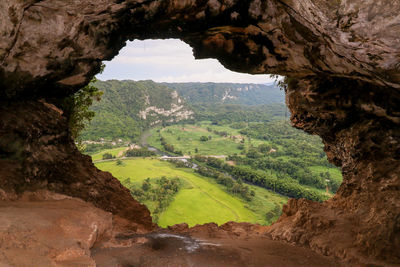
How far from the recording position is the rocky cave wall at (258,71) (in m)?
7.31

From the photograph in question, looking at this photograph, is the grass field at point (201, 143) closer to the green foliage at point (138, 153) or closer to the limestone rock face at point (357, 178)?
the green foliage at point (138, 153)

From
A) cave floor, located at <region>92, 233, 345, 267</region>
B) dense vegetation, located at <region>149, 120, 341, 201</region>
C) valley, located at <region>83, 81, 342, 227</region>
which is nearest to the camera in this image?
cave floor, located at <region>92, 233, 345, 267</region>

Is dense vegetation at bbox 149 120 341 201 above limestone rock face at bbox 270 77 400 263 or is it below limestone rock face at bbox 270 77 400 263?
below

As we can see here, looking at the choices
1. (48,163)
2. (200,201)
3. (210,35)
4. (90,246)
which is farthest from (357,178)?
(200,201)

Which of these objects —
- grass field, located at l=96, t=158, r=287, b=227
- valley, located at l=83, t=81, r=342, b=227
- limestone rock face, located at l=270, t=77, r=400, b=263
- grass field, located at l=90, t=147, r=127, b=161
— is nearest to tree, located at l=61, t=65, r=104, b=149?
limestone rock face, located at l=270, t=77, r=400, b=263

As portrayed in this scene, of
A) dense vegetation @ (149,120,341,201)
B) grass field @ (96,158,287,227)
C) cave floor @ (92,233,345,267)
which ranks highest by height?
cave floor @ (92,233,345,267)

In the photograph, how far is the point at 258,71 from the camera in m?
12.5

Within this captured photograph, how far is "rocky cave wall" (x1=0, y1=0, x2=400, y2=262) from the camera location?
24.0 ft

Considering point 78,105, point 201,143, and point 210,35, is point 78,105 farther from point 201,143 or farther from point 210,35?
point 201,143

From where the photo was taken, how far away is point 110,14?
9492 mm

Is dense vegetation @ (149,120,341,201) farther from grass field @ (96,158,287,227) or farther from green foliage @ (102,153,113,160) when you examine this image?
green foliage @ (102,153,113,160)

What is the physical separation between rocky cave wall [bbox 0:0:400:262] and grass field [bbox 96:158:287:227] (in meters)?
56.4

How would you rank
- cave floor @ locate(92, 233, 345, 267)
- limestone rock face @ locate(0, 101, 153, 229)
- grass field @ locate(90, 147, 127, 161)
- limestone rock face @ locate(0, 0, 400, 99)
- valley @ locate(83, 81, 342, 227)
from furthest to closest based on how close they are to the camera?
grass field @ locate(90, 147, 127, 161)
valley @ locate(83, 81, 342, 227)
limestone rock face @ locate(0, 101, 153, 229)
cave floor @ locate(92, 233, 345, 267)
limestone rock face @ locate(0, 0, 400, 99)

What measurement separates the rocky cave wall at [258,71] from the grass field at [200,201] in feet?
185
